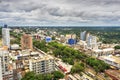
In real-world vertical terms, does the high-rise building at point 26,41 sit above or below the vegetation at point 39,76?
above

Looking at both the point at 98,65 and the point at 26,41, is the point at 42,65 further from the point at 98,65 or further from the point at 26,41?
the point at 26,41

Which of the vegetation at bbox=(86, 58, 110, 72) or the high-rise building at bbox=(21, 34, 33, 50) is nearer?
the vegetation at bbox=(86, 58, 110, 72)

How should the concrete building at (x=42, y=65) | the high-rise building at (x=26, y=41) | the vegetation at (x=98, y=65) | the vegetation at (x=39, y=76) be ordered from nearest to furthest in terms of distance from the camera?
the vegetation at (x=39, y=76) < the concrete building at (x=42, y=65) < the vegetation at (x=98, y=65) < the high-rise building at (x=26, y=41)

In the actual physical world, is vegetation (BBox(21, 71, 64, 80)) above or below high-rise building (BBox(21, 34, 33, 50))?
below

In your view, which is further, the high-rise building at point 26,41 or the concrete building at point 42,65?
the high-rise building at point 26,41

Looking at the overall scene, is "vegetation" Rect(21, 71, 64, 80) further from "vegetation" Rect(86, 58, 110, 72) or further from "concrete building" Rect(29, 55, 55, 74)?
"vegetation" Rect(86, 58, 110, 72)

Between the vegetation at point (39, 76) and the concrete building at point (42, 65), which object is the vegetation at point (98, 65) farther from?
the concrete building at point (42, 65)

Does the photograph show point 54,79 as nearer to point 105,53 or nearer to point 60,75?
point 60,75

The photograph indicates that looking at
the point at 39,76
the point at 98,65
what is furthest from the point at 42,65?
the point at 98,65

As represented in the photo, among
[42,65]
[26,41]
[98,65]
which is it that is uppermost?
[26,41]

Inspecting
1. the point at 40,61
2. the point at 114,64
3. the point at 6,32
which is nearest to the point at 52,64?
the point at 40,61

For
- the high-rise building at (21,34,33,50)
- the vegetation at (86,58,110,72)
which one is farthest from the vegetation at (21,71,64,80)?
the high-rise building at (21,34,33,50)

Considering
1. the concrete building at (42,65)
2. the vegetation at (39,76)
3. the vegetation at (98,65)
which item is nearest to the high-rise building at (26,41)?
the concrete building at (42,65)
